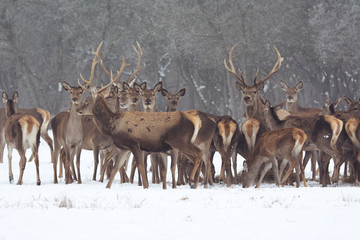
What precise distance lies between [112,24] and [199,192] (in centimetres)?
2765

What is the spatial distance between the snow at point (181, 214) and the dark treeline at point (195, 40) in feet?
68.4

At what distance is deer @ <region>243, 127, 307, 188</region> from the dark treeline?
18385mm

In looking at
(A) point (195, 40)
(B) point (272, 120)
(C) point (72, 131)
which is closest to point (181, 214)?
(C) point (72, 131)

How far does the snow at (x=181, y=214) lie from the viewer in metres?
6.88

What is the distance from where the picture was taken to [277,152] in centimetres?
1151

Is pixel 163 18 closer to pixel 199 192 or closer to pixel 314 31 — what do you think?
pixel 314 31

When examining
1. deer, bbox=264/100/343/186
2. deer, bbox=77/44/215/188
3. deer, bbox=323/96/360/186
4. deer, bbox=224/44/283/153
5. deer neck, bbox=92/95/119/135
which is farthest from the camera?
deer, bbox=224/44/283/153

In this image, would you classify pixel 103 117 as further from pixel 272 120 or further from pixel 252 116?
pixel 272 120

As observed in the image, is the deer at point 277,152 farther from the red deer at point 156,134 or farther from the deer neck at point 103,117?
the deer neck at point 103,117

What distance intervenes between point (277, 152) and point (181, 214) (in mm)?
3851

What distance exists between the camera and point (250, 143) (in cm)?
1278

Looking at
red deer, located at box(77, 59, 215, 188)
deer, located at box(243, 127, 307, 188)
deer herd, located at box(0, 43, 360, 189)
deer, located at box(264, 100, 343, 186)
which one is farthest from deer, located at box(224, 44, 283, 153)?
red deer, located at box(77, 59, 215, 188)

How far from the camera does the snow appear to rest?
22.6ft

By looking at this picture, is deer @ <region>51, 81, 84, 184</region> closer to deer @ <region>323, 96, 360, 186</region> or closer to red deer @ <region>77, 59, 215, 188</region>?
red deer @ <region>77, 59, 215, 188</region>
